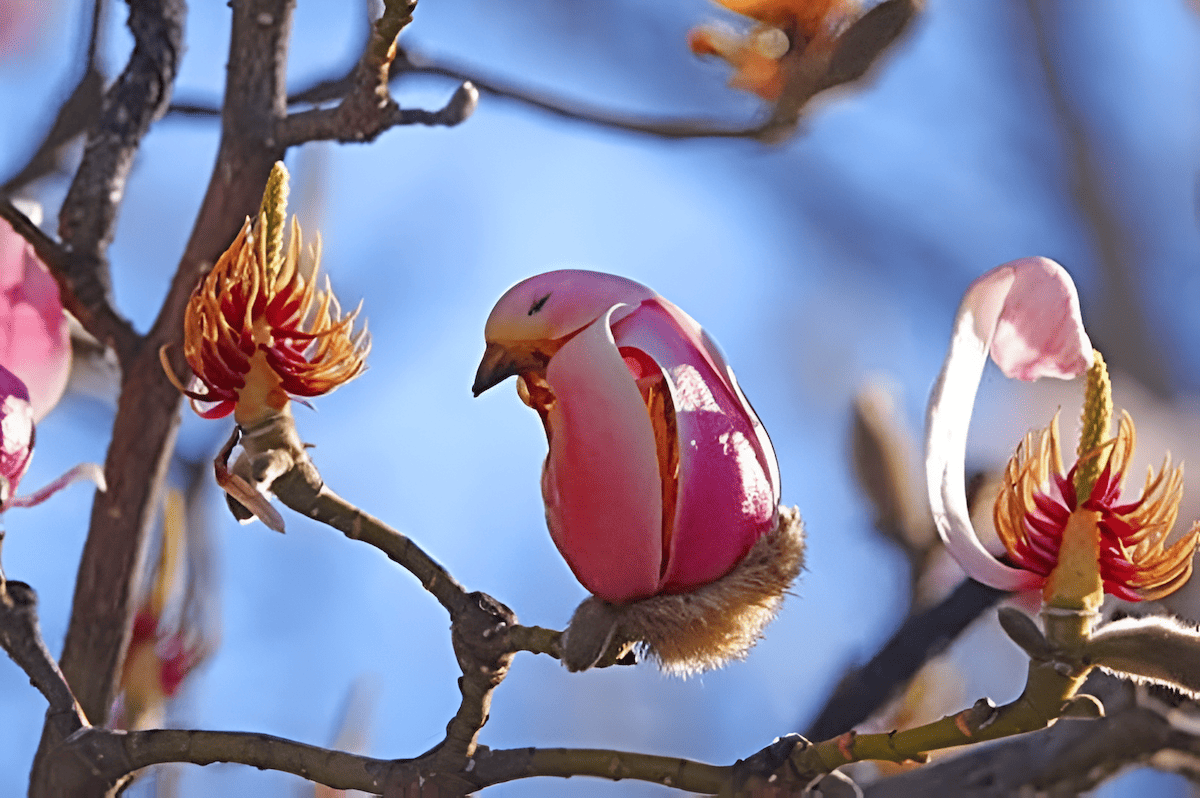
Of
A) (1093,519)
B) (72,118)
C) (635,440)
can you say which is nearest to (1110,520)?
(1093,519)

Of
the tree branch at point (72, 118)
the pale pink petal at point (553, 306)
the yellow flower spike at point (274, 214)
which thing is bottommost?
the pale pink petal at point (553, 306)

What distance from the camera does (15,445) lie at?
0.33 m

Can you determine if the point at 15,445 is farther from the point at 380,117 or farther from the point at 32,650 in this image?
the point at 380,117

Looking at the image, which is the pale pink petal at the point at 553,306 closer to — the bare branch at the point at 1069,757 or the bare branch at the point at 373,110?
the bare branch at the point at 373,110

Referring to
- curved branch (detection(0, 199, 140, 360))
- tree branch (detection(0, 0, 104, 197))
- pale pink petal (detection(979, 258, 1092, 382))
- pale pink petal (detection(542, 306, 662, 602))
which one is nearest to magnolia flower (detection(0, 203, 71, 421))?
curved branch (detection(0, 199, 140, 360))

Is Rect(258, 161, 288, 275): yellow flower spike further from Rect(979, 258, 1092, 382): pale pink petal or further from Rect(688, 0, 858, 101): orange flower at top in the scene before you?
Rect(688, 0, 858, 101): orange flower at top

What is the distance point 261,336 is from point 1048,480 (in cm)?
21

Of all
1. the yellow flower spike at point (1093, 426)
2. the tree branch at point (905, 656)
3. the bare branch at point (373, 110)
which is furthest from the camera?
the tree branch at point (905, 656)

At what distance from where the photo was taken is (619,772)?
0.94 ft

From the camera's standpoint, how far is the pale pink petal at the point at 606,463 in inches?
10.7

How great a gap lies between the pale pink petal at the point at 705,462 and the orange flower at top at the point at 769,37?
0.33 m

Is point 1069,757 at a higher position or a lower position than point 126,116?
lower

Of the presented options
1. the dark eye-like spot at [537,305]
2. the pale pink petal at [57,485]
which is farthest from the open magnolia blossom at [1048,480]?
the pale pink petal at [57,485]

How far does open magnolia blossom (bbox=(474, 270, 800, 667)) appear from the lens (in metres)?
0.27
